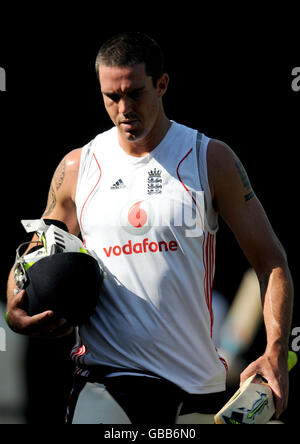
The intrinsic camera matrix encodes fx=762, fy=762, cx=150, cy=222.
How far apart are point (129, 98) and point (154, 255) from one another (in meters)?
0.69

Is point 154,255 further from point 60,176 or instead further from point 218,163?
point 60,176

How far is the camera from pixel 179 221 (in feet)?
10.9

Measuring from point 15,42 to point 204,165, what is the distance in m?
2.62

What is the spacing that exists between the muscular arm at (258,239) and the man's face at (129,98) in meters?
0.33

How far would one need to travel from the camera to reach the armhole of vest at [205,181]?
3.36 meters

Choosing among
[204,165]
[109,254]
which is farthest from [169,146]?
[109,254]

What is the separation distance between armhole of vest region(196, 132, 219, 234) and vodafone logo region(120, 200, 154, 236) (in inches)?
9.9

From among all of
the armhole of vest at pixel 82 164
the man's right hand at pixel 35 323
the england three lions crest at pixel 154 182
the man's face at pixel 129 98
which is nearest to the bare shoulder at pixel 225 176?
the england three lions crest at pixel 154 182

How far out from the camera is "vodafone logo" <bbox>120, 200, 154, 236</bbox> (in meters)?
3.33

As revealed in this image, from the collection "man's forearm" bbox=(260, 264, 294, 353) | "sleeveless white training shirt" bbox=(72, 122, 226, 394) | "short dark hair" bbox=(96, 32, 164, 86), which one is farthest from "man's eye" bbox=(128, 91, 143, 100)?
"man's forearm" bbox=(260, 264, 294, 353)

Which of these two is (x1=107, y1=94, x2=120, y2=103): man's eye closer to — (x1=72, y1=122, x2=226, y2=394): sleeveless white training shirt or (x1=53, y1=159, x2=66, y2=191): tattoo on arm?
(x1=72, y1=122, x2=226, y2=394): sleeveless white training shirt

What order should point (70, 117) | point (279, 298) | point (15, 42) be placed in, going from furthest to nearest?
point (70, 117) → point (15, 42) → point (279, 298)

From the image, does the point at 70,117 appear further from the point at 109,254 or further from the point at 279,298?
the point at 279,298

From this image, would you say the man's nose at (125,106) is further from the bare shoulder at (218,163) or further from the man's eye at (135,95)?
the bare shoulder at (218,163)
